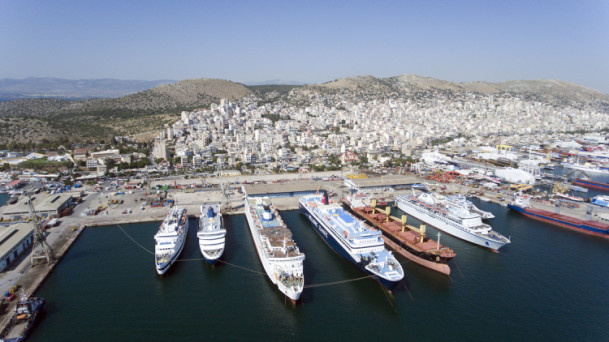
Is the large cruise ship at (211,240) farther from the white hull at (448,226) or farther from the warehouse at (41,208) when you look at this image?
the white hull at (448,226)

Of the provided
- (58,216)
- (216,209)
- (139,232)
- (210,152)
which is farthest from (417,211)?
(210,152)

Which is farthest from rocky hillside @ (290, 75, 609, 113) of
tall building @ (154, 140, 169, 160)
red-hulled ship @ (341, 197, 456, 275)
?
red-hulled ship @ (341, 197, 456, 275)

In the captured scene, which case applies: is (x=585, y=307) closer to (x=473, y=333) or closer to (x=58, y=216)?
(x=473, y=333)

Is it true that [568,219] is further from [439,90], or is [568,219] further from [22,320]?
[439,90]

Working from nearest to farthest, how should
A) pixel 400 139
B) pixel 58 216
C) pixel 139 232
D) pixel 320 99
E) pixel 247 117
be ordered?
pixel 139 232 < pixel 58 216 < pixel 400 139 < pixel 247 117 < pixel 320 99

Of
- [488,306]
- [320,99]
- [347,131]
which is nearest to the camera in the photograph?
[488,306]

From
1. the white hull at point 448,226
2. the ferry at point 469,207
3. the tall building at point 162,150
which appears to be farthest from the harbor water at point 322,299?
the tall building at point 162,150

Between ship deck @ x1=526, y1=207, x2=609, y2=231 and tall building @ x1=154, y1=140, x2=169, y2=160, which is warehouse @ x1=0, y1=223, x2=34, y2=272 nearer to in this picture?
tall building @ x1=154, y1=140, x2=169, y2=160
